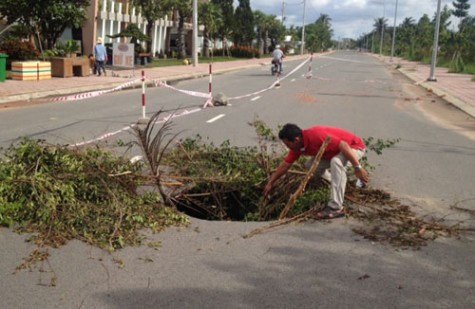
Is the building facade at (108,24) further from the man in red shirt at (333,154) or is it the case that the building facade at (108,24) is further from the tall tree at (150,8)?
the man in red shirt at (333,154)

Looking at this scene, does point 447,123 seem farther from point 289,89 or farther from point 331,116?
point 289,89

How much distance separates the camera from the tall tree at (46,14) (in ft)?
73.1

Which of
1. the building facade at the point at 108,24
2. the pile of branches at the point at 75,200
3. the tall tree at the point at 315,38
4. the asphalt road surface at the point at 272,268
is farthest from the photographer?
the tall tree at the point at 315,38

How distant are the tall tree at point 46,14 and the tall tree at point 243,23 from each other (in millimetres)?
41166

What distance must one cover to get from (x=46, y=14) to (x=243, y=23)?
47670 mm

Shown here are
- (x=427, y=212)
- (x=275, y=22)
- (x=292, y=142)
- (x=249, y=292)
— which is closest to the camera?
(x=249, y=292)

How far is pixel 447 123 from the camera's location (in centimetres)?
1384

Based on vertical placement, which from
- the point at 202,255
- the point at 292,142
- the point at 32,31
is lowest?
the point at 202,255

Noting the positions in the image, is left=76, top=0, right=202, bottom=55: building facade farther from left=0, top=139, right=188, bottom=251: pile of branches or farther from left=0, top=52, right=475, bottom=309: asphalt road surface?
left=0, top=52, right=475, bottom=309: asphalt road surface

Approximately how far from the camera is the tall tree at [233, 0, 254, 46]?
67.2m

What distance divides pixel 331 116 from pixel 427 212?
8.26 meters

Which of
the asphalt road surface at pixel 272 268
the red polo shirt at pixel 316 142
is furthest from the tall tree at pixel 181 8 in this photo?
the red polo shirt at pixel 316 142

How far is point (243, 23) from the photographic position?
68.8 metres

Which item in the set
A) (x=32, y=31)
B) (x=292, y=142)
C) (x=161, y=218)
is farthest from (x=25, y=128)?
(x=32, y=31)
